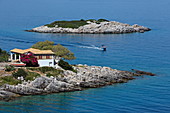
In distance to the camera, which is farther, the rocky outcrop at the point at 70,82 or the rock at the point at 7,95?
the rocky outcrop at the point at 70,82

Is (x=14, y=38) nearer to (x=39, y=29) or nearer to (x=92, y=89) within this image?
(x=39, y=29)

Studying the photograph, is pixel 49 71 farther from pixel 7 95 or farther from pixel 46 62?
pixel 7 95

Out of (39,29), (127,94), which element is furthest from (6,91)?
(39,29)

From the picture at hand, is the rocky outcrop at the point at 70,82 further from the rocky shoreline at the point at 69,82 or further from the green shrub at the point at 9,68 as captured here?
the green shrub at the point at 9,68

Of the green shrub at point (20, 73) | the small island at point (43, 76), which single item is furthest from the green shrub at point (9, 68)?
the green shrub at point (20, 73)

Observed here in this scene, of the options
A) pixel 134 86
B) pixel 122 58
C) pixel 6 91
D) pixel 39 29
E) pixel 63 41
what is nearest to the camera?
pixel 6 91

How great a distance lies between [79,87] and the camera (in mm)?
74188

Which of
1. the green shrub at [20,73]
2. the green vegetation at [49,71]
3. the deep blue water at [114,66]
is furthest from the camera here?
the green vegetation at [49,71]

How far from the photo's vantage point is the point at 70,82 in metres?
74.5

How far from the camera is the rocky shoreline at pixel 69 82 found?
68188 millimetres

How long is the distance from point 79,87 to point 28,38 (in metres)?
78.6

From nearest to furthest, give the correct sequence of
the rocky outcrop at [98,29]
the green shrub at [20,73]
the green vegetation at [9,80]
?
1. the green vegetation at [9,80]
2. the green shrub at [20,73]
3. the rocky outcrop at [98,29]

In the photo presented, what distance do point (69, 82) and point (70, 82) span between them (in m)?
0.22

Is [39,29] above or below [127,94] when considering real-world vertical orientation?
above
